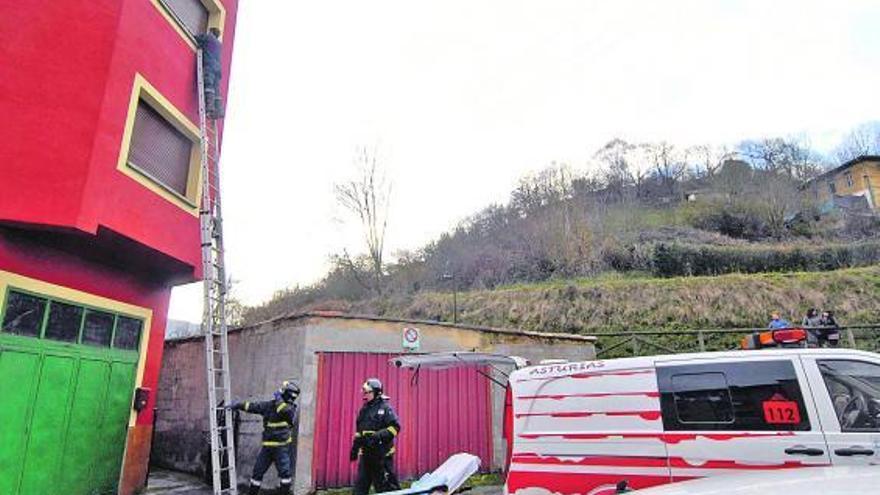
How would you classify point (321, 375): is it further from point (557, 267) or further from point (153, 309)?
point (557, 267)

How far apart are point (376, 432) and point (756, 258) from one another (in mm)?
19889

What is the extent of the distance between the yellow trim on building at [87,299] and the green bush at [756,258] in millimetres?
18702

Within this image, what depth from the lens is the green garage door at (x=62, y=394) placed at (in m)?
7.46

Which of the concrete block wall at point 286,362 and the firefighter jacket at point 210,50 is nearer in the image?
the concrete block wall at point 286,362

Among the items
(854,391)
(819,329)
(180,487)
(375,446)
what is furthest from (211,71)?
(819,329)

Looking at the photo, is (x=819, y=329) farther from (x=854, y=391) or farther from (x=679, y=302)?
(x=854, y=391)

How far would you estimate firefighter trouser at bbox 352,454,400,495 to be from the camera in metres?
7.86

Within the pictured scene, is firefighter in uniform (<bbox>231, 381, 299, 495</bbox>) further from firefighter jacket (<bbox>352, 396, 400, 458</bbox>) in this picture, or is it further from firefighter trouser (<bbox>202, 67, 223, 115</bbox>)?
firefighter trouser (<bbox>202, 67, 223, 115</bbox>)

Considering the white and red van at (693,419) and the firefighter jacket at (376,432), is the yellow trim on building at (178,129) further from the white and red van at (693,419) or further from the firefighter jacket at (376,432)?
the white and red van at (693,419)

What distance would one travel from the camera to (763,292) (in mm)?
18281

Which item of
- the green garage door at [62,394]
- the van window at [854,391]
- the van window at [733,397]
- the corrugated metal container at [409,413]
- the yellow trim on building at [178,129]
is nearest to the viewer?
the van window at [854,391]

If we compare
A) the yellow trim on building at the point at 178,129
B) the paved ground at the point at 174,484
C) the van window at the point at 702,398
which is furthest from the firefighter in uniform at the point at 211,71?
the van window at the point at 702,398

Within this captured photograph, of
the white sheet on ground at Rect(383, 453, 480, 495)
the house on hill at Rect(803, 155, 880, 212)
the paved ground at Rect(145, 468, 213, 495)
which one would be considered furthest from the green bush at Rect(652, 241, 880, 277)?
the house on hill at Rect(803, 155, 880, 212)

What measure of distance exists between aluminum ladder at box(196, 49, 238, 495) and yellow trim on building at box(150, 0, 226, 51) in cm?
36
